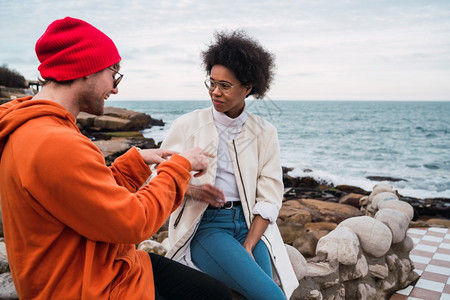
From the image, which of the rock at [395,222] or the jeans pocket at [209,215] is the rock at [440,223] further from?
the jeans pocket at [209,215]

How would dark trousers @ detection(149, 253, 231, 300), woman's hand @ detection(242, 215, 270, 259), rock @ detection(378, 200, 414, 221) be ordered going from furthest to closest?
1. rock @ detection(378, 200, 414, 221)
2. woman's hand @ detection(242, 215, 270, 259)
3. dark trousers @ detection(149, 253, 231, 300)

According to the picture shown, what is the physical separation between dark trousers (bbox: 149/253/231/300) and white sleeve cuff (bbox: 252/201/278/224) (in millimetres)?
A: 721

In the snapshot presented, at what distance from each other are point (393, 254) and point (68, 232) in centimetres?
343

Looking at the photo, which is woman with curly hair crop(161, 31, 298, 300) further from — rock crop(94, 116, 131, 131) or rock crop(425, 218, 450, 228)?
rock crop(94, 116, 131, 131)

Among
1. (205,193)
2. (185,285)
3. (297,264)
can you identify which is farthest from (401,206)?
(185,285)

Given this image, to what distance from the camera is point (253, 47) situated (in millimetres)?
2568

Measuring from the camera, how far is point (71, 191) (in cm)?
117

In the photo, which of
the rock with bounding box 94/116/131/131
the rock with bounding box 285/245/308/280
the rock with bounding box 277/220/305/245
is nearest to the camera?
the rock with bounding box 285/245/308/280

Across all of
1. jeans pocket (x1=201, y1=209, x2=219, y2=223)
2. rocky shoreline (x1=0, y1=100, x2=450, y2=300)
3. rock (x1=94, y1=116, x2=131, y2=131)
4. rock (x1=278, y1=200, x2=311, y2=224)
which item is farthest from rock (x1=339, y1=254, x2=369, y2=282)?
rock (x1=94, y1=116, x2=131, y2=131)

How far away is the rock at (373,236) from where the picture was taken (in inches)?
139

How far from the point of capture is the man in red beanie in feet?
3.85

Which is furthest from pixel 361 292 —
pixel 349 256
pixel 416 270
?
pixel 416 270

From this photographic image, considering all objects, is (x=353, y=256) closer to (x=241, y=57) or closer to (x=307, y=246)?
(x=307, y=246)

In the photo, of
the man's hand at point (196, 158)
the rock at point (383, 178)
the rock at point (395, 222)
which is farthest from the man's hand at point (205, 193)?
the rock at point (383, 178)
